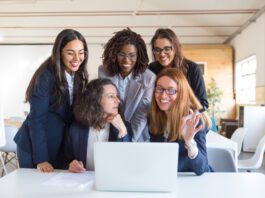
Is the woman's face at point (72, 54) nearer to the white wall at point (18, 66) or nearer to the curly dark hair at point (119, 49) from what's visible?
the curly dark hair at point (119, 49)

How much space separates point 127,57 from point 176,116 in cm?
50

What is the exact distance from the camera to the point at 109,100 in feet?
5.93

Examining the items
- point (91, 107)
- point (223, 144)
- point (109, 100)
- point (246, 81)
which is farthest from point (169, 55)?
point (246, 81)

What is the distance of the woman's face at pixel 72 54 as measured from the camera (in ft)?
5.96

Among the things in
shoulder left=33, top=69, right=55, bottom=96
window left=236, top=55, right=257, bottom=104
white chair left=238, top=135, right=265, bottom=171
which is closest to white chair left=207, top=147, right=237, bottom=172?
shoulder left=33, top=69, right=55, bottom=96

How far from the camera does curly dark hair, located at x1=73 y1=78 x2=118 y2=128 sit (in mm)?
1740

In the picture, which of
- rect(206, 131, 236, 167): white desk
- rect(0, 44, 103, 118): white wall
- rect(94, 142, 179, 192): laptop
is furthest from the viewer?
rect(0, 44, 103, 118): white wall

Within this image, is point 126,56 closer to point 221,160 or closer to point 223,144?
point 221,160

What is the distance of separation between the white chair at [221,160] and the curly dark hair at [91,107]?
2.28ft

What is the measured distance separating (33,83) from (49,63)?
0.15 metres

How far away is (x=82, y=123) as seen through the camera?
1.78 meters

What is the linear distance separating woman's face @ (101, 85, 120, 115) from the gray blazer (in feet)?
0.35

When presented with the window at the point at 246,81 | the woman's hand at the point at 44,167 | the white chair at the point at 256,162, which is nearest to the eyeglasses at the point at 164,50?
the woman's hand at the point at 44,167

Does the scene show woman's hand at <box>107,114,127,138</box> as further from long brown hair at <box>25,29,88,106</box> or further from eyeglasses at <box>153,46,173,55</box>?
eyeglasses at <box>153,46,173,55</box>
